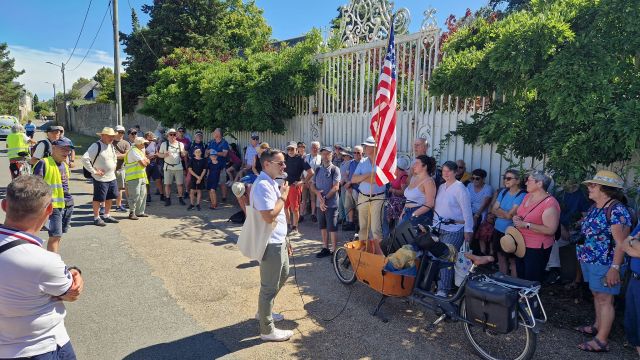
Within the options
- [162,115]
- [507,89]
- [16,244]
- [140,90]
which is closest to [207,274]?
[16,244]

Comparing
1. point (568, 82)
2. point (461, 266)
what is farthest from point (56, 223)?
point (568, 82)

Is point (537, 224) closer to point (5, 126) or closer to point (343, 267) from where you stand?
point (343, 267)

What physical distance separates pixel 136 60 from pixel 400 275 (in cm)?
2402

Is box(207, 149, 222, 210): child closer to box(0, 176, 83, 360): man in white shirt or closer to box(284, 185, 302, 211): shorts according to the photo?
box(284, 185, 302, 211): shorts

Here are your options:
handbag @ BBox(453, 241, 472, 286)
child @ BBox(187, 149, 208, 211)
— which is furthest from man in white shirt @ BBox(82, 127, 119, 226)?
handbag @ BBox(453, 241, 472, 286)

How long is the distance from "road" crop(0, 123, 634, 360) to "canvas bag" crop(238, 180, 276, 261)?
90cm

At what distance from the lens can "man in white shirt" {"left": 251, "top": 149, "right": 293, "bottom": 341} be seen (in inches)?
157

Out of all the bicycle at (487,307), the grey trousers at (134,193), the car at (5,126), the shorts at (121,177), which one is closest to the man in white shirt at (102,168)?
the grey trousers at (134,193)

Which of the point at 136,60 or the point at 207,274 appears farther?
the point at 136,60

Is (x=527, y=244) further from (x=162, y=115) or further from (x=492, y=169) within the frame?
(x=162, y=115)

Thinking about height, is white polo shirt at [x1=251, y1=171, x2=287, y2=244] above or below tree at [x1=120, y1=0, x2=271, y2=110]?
below

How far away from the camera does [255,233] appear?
407 centimetres

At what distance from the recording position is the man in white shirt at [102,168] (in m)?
8.33

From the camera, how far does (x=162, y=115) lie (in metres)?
16.2
